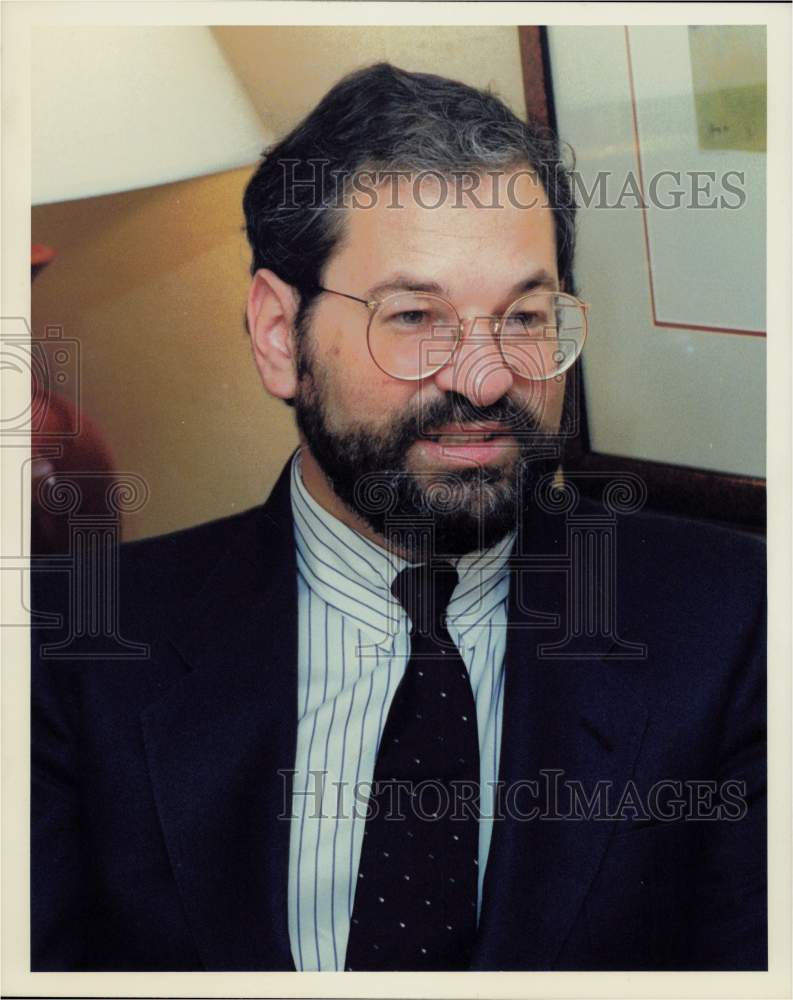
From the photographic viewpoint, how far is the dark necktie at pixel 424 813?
5.74ft

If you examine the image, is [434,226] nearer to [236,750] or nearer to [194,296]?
[194,296]

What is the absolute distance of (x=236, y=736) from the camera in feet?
5.70

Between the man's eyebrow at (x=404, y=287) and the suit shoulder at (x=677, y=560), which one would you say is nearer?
the man's eyebrow at (x=404, y=287)

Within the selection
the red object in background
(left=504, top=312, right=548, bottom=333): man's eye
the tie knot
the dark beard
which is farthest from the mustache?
the red object in background

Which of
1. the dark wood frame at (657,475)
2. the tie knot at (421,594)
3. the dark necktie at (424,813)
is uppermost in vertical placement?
the dark wood frame at (657,475)

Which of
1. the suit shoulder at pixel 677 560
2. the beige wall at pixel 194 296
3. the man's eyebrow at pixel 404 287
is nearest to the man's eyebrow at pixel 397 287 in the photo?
the man's eyebrow at pixel 404 287

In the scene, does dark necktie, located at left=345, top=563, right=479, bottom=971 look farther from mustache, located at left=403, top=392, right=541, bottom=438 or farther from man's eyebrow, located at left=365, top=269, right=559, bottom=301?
man's eyebrow, located at left=365, top=269, right=559, bottom=301

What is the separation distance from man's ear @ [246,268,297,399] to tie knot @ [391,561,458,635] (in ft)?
1.06

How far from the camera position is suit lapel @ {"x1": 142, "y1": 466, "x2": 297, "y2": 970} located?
173 centimetres

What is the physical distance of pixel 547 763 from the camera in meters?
1.78

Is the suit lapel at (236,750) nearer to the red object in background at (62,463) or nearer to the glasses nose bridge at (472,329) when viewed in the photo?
the red object in background at (62,463)

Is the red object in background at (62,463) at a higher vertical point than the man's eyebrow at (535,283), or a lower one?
lower

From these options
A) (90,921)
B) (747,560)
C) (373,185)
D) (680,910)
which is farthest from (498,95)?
(90,921)

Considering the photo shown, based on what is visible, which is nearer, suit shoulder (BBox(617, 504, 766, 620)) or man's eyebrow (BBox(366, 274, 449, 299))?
man's eyebrow (BBox(366, 274, 449, 299))
